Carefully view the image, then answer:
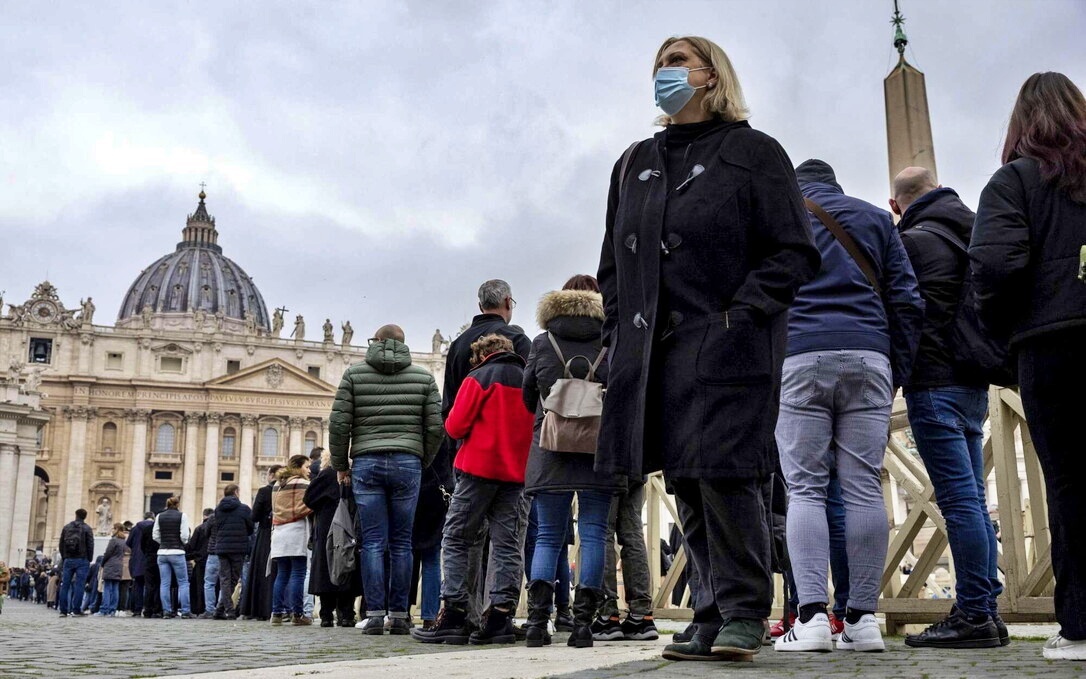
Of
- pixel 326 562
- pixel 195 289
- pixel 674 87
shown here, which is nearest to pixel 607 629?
pixel 674 87

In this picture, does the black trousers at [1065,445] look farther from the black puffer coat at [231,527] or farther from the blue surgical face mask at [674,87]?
the black puffer coat at [231,527]

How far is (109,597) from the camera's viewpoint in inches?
704

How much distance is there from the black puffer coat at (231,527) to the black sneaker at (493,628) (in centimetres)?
813

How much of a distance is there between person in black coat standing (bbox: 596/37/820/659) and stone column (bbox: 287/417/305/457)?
74.0 m

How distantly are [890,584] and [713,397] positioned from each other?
326 cm

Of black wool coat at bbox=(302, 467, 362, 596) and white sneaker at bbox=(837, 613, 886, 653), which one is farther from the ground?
black wool coat at bbox=(302, 467, 362, 596)

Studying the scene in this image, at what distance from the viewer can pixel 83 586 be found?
18844 millimetres

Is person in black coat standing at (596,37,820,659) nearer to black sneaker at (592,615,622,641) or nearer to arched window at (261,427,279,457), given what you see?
black sneaker at (592,615,622,641)

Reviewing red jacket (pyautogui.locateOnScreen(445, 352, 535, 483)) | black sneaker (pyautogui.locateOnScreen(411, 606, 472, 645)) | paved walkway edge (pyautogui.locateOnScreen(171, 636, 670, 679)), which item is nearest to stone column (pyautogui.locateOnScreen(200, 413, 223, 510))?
black sneaker (pyautogui.locateOnScreen(411, 606, 472, 645))

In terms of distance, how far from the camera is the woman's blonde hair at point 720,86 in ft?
12.0

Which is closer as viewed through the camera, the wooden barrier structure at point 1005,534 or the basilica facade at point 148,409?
the wooden barrier structure at point 1005,534

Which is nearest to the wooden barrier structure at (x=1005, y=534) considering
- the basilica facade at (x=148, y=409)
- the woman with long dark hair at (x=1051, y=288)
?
the woman with long dark hair at (x=1051, y=288)

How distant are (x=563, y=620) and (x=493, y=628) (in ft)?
4.48

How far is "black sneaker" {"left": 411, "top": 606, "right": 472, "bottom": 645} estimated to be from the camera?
5.83 metres
